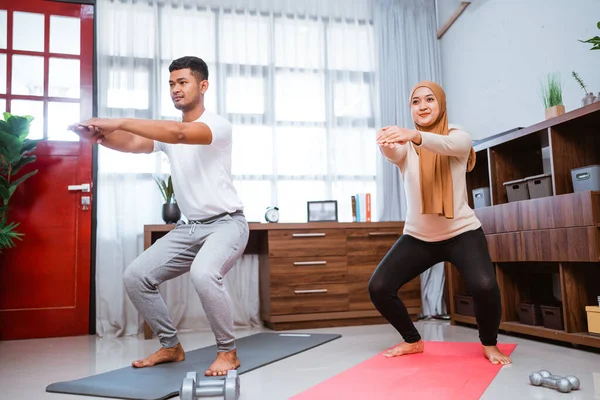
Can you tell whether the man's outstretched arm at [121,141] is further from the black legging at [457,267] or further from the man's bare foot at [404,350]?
the man's bare foot at [404,350]

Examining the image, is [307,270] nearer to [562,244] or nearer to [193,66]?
[562,244]

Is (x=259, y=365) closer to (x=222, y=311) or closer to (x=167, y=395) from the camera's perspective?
(x=222, y=311)

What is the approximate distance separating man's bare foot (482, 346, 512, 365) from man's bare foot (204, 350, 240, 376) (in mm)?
1123

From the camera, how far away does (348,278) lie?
3986 mm

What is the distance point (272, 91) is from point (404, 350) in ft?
8.27

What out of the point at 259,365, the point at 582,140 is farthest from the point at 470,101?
the point at 259,365

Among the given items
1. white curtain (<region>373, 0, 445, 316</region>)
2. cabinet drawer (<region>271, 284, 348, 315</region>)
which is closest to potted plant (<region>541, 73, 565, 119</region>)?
white curtain (<region>373, 0, 445, 316</region>)

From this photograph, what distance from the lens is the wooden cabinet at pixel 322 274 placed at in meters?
3.86

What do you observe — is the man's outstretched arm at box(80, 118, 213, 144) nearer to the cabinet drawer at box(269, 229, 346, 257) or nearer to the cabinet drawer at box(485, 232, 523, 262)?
the cabinet drawer at box(269, 229, 346, 257)

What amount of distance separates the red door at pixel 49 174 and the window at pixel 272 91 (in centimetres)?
34

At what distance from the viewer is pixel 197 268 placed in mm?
2242

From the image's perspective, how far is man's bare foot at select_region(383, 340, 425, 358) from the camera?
2588 millimetres

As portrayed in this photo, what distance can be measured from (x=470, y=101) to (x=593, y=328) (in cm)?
229

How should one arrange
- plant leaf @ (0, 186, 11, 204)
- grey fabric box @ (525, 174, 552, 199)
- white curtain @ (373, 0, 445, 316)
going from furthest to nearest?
1. white curtain @ (373, 0, 445, 316)
2. plant leaf @ (0, 186, 11, 204)
3. grey fabric box @ (525, 174, 552, 199)
